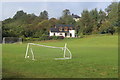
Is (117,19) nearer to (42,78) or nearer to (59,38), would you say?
(59,38)

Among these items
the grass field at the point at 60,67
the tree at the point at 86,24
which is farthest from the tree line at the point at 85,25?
the grass field at the point at 60,67

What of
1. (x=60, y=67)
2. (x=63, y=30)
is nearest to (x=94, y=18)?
(x=63, y=30)

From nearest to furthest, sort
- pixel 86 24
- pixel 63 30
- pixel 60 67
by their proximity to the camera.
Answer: pixel 60 67 < pixel 86 24 < pixel 63 30

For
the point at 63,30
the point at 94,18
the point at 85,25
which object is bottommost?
the point at 63,30

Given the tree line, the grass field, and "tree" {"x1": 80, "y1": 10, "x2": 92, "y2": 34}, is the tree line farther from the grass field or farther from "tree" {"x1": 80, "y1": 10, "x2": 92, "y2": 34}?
the grass field

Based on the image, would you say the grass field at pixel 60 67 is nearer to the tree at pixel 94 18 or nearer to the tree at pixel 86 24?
the tree at pixel 86 24

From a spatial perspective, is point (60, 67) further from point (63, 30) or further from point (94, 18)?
point (94, 18)

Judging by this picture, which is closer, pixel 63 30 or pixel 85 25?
pixel 85 25

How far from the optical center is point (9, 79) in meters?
7.14

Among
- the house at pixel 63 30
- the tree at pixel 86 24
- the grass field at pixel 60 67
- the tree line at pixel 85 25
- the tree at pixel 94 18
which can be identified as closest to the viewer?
the grass field at pixel 60 67

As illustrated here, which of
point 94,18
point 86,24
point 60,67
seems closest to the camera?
point 60,67

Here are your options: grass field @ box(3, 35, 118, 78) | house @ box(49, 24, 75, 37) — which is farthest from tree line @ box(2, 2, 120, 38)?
grass field @ box(3, 35, 118, 78)

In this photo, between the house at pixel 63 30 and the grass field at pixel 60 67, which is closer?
the grass field at pixel 60 67

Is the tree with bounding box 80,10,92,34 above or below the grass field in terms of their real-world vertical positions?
above
